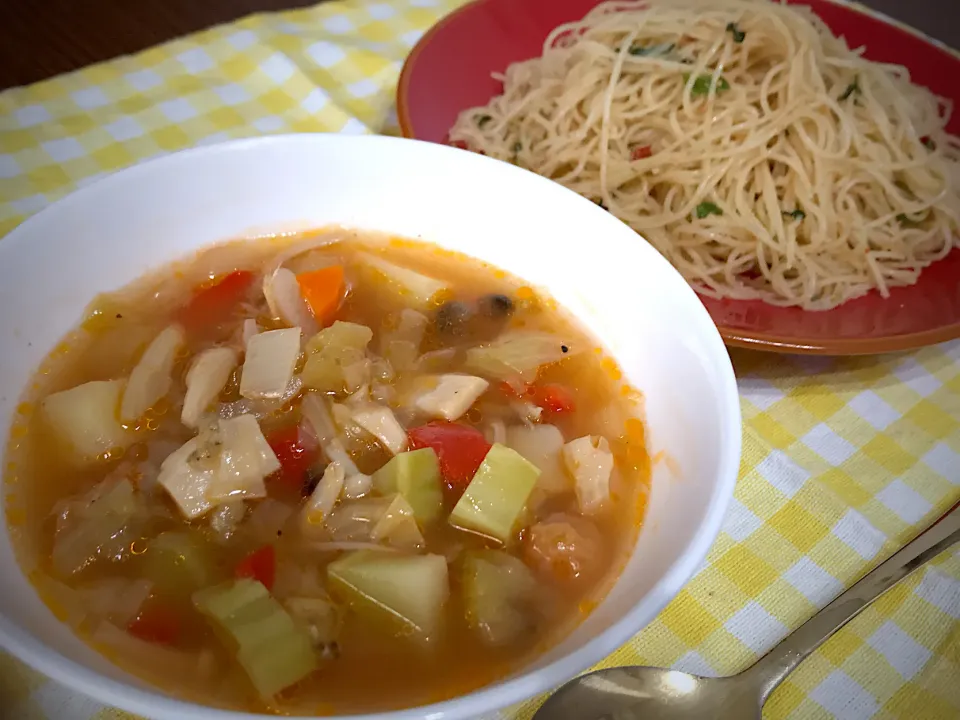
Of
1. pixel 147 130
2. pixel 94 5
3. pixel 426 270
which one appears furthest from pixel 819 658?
pixel 94 5

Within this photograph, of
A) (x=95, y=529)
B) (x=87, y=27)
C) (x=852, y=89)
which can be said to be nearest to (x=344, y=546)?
(x=95, y=529)

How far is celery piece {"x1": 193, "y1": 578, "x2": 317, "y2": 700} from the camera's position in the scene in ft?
3.78

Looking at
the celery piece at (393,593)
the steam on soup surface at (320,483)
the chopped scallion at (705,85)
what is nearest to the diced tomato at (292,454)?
the steam on soup surface at (320,483)

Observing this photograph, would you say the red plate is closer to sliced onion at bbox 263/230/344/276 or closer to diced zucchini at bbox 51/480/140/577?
sliced onion at bbox 263/230/344/276

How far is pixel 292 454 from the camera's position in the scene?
57.9 inches

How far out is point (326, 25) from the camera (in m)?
3.09

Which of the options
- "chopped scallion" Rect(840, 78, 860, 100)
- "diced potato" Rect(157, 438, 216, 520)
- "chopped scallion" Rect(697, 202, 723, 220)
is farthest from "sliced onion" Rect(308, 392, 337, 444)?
"chopped scallion" Rect(840, 78, 860, 100)

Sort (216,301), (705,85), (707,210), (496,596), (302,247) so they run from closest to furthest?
(496,596) → (216,301) → (302,247) → (707,210) → (705,85)

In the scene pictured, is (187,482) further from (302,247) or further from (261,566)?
(302,247)

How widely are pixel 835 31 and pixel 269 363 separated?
251cm

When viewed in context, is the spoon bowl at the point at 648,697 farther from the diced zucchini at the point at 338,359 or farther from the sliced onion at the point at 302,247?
the sliced onion at the point at 302,247

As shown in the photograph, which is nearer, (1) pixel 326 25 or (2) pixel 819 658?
(2) pixel 819 658

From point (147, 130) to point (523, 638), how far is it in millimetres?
2068

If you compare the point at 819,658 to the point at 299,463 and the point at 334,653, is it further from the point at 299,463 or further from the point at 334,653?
the point at 299,463
